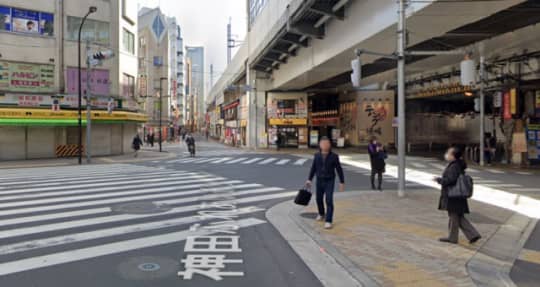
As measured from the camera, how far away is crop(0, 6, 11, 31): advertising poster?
2584 centimetres

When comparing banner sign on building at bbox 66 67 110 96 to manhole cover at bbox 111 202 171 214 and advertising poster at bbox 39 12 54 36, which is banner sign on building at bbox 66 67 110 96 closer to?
advertising poster at bbox 39 12 54 36

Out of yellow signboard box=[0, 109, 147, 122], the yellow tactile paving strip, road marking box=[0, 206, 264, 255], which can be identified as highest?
yellow signboard box=[0, 109, 147, 122]

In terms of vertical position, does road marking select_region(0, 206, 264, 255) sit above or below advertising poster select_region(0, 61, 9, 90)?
below

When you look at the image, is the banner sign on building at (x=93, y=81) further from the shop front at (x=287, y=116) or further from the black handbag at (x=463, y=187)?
the black handbag at (x=463, y=187)

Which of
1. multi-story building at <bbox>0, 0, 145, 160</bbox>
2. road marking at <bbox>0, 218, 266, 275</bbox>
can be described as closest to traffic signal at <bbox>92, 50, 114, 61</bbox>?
multi-story building at <bbox>0, 0, 145, 160</bbox>

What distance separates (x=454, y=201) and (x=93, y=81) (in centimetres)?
2784

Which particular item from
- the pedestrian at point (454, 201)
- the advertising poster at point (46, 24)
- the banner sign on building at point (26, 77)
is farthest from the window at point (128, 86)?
the pedestrian at point (454, 201)

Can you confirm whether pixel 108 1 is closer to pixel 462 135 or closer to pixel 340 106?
pixel 340 106

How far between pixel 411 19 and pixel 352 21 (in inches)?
167

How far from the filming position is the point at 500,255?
6.41 meters

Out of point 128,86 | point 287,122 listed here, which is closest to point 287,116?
point 287,122

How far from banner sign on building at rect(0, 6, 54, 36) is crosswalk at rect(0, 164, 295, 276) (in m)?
14.1

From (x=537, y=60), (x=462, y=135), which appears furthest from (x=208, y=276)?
(x=462, y=135)

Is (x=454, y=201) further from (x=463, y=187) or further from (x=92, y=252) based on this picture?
(x=92, y=252)
